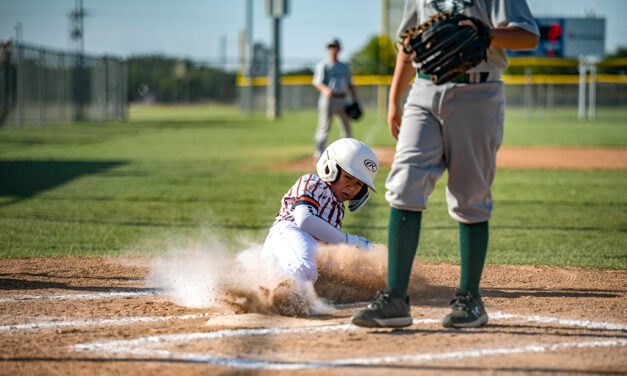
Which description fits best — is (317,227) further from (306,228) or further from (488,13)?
(488,13)

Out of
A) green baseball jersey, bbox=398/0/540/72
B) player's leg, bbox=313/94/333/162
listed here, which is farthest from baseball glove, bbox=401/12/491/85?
player's leg, bbox=313/94/333/162

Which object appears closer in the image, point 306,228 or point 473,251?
point 473,251

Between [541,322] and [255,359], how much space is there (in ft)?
4.98

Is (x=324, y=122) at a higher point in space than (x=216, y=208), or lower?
higher

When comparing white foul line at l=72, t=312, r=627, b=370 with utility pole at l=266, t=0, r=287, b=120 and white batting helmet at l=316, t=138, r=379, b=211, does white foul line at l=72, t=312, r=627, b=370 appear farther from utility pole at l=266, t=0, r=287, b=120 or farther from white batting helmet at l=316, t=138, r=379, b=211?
utility pole at l=266, t=0, r=287, b=120

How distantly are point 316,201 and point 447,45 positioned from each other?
59.2 inches

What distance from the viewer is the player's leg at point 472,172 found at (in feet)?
10.7

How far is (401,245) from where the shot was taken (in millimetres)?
3357

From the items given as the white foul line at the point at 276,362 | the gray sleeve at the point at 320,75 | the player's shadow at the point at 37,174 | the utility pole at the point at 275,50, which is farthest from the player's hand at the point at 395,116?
the utility pole at the point at 275,50

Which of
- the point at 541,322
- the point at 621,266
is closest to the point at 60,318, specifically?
the point at 541,322

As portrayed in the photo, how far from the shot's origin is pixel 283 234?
421 cm

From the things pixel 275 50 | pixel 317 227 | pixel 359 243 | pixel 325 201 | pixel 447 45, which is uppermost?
pixel 275 50

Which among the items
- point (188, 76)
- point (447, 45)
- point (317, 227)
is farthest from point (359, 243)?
point (188, 76)

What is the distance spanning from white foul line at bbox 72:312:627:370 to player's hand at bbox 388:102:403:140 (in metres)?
1.01
